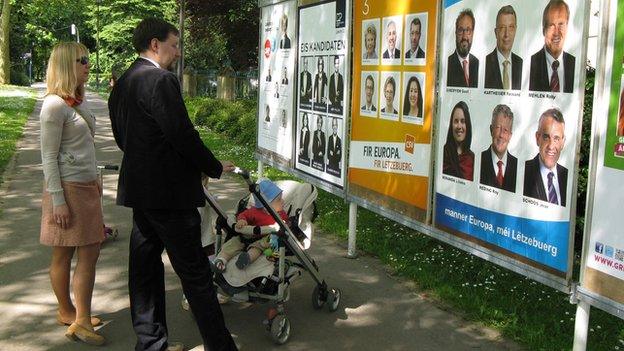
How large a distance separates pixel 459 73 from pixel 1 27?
46.4 meters

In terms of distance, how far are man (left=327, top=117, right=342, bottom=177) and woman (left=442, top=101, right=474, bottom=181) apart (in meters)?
1.81

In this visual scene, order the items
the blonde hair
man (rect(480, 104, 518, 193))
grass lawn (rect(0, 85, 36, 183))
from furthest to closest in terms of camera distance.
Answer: grass lawn (rect(0, 85, 36, 183)) < the blonde hair < man (rect(480, 104, 518, 193))

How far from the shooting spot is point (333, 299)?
5.24m

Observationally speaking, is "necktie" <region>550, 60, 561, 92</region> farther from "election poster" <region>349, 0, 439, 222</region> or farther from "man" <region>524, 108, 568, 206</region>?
"election poster" <region>349, 0, 439, 222</region>

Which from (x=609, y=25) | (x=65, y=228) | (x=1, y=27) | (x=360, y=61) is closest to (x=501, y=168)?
(x=609, y=25)

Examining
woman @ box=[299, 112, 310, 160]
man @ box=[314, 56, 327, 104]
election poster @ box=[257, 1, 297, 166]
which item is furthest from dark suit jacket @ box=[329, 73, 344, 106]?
election poster @ box=[257, 1, 297, 166]

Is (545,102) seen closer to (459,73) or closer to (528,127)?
(528,127)

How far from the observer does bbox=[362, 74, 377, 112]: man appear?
6.18m

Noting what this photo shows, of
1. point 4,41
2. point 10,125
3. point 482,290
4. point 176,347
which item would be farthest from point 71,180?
point 4,41

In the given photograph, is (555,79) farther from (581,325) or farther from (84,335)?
(84,335)

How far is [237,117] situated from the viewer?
18.4 metres

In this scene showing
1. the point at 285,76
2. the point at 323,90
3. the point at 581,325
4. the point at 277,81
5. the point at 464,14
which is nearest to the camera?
the point at 581,325

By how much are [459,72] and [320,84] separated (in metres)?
2.42

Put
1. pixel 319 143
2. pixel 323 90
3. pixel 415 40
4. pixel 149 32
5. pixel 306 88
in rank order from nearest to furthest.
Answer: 1. pixel 149 32
2. pixel 415 40
3. pixel 323 90
4. pixel 319 143
5. pixel 306 88
